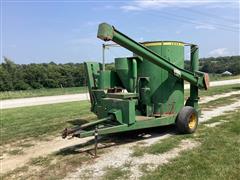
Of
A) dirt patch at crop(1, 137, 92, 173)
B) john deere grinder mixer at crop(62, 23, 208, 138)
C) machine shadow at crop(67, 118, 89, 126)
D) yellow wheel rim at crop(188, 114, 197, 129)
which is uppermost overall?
john deere grinder mixer at crop(62, 23, 208, 138)

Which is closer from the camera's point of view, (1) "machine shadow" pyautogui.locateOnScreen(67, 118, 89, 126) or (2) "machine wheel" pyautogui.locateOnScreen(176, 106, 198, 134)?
(2) "machine wheel" pyautogui.locateOnScreen(176, 106, 198, 134)

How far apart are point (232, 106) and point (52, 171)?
337 inches

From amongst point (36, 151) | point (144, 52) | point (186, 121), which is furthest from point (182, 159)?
point (36, 151)

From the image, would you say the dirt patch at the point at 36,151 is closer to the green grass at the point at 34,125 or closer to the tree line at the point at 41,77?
the green grass at the point at 34,125

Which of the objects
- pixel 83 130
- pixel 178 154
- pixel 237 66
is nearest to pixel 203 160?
pixel 178 154

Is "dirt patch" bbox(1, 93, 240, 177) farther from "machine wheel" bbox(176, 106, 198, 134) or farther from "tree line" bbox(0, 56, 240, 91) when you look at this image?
"tree line" bbox(0, 56, 240, 91)

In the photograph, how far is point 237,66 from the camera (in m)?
69.2

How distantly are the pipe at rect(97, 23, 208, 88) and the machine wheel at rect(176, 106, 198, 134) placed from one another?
2.54 feet

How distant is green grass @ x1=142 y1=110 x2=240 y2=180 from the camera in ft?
17.5

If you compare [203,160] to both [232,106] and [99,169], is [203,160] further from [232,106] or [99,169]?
[232,106]

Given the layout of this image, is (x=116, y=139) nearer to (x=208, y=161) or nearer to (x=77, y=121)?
(x=208, y=161)

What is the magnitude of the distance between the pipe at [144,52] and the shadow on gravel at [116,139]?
1311mm

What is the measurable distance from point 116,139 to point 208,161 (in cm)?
→ 258

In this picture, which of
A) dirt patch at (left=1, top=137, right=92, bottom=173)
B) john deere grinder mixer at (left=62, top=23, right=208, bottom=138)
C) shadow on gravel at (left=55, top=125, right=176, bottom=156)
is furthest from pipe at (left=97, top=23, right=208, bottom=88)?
dirt patch at (left=1, top=137, right=92, bottom=173)
